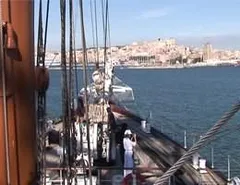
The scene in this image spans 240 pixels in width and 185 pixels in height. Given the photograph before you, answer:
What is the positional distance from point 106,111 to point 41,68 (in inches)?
454

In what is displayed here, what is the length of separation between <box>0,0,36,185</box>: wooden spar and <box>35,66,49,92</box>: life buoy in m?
0.24

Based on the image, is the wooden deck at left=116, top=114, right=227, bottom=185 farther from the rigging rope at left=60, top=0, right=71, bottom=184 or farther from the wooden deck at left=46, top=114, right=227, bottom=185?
the rigging rope at left=60, top=0, right=71, bottom=184

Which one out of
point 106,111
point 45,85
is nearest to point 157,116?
point 106,111

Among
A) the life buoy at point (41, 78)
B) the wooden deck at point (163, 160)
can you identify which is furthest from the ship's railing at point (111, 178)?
the life buoy at point (41, 78)

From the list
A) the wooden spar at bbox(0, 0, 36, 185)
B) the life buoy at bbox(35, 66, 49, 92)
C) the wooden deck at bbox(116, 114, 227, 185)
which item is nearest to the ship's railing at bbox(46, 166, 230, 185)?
the wooden deck at bbox(116, 114, 227, 185)

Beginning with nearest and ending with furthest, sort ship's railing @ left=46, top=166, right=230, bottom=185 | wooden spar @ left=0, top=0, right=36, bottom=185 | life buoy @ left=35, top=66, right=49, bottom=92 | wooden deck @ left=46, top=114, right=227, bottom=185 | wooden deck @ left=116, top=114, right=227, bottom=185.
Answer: wooden spar @ left=0, top=0, right=36, bottom=185 < life buoy @ left=35, top=66, right=49, bottom=92 < ship's railing @ left=46, top=166, right=230, bottom=185 < wooden deck @ left=46, top=114, right=227, bottom=185 < wooden deck @ left=116, top=114, right=227, bottom=185

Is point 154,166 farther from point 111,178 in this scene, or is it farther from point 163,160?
point 111,178

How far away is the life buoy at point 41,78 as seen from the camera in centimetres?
361

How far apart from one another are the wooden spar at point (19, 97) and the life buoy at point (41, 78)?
0.80ft

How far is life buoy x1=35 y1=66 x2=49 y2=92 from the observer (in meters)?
3.61

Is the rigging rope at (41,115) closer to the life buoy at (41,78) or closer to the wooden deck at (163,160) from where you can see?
the life buoy at (41,78)

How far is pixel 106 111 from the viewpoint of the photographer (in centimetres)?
1525

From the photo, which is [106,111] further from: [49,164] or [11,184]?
[11,184]

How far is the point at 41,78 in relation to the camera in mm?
3648
